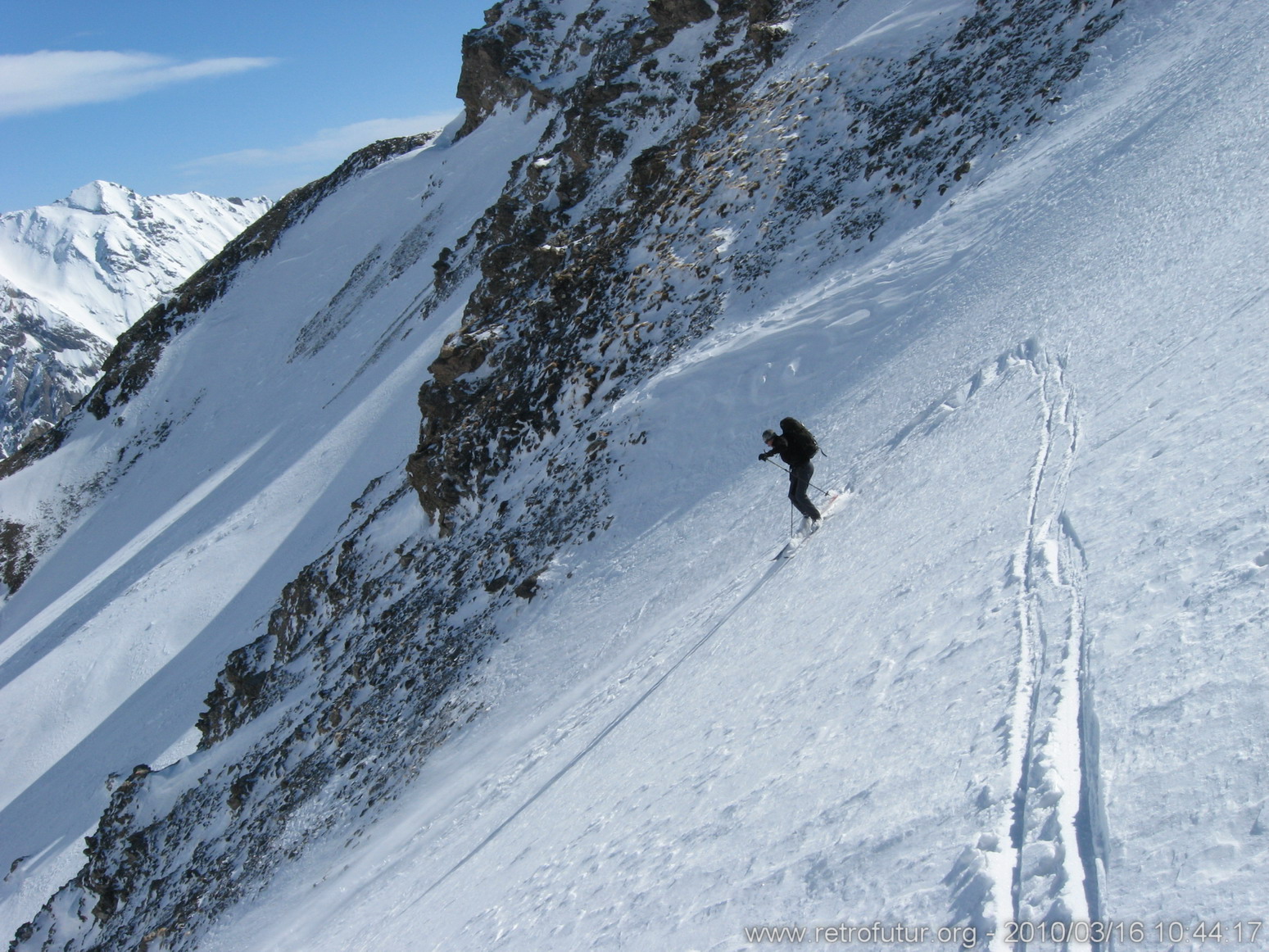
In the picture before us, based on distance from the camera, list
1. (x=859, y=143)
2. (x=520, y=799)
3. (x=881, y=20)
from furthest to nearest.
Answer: (x=881, y=20) < (x=859, y=143) < (x=520, y=799)

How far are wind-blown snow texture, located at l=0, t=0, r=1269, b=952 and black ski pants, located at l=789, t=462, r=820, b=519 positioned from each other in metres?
0.43

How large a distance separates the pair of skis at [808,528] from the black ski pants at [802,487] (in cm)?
15

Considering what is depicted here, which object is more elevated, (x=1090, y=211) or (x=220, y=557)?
(x=220, y=557)

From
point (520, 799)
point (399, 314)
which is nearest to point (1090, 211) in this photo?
point (520, 799)

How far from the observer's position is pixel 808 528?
1081 centimetres

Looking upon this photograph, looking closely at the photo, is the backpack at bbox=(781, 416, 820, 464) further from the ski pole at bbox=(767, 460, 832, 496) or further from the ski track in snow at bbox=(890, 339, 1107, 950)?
the ski track in snow at bbox=(890, 339, 1107, 950)

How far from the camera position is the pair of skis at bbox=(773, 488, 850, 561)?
35.0 feet

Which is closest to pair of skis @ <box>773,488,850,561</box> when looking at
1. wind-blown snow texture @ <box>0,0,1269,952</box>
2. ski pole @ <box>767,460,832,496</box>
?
ski pole @ <box>767,460,832,496</box>

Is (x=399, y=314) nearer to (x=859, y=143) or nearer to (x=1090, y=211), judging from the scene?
(x=859, y=143)

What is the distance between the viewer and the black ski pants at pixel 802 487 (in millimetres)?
10430

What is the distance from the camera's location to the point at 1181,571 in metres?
4.82

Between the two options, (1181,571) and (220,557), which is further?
(220,557)

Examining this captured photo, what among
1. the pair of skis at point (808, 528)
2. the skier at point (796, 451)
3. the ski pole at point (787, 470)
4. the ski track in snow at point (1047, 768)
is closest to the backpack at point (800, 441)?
the skier at point (796, 451)

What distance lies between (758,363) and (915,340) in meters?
3.70
